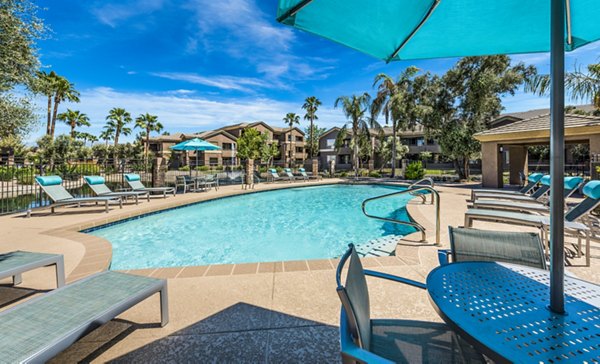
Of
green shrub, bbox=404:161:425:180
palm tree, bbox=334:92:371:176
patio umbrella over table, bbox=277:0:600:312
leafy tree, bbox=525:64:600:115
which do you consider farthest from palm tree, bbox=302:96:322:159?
patio umbrella over table, bbox=277:0:600:312

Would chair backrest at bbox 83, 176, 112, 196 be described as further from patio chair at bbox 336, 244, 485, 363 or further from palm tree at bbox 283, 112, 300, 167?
palm tree at bbox 283, 112, 300, 167

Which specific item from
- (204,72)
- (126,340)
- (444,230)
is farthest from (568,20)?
(204,72)

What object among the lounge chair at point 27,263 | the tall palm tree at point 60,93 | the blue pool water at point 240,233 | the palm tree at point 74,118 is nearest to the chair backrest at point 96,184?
the blue pool water at point 240,233

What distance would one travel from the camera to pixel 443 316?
4.09 ft

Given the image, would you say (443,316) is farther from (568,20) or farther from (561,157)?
(568,20)

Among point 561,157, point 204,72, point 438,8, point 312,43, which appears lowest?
point 561,157

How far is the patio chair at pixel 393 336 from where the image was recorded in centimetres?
110

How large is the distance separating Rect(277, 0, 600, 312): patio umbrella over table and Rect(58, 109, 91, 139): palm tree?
166ft

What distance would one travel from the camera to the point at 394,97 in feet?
66.0

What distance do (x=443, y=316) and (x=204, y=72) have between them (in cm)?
2740

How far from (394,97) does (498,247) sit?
65.5ft

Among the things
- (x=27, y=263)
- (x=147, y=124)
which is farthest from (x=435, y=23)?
(x=147, y=124)

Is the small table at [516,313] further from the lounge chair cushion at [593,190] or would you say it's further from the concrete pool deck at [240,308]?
the lounge chair cushion at [593,190]

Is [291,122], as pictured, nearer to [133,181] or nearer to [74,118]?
[74,118]
